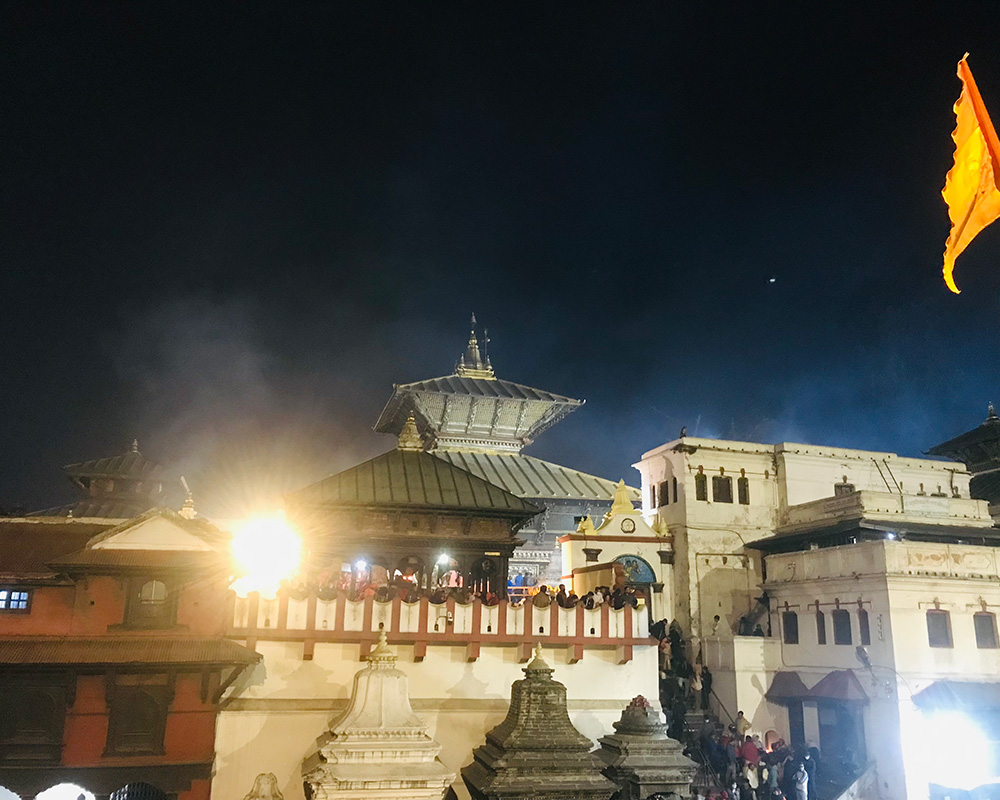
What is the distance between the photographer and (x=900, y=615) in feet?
94.1

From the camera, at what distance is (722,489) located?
40.8 metres

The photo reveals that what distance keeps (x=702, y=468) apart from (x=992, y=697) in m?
16.2

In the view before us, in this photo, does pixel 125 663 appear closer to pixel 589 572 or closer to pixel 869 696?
pixel 589 572

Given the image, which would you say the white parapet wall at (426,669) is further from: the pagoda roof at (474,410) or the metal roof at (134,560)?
the pagoda roof at (474,410)

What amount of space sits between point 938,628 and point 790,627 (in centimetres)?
661

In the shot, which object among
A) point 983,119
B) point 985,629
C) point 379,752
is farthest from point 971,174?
point 985,629

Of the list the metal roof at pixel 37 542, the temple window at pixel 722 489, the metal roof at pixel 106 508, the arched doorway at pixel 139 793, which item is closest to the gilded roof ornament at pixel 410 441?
the metal roof at pixel 37 542

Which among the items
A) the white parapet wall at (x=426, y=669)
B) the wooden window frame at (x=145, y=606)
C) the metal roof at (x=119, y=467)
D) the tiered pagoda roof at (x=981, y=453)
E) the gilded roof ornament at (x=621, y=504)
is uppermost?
the tiered pagoda roof at (x=981, y=453)

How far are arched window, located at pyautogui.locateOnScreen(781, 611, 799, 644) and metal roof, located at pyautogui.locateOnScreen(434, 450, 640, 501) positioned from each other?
8685mm

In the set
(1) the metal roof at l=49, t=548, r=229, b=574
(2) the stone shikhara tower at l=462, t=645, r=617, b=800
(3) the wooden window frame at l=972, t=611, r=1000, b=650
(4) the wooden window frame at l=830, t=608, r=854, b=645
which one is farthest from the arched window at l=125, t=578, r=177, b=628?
(3) the wooden window frame at l=972, t=611, r=1000, b=650

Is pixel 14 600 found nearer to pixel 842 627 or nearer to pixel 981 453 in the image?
pixel 842 627

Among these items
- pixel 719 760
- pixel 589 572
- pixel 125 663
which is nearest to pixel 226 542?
pixel 125 663

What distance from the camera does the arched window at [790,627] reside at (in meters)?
34.2

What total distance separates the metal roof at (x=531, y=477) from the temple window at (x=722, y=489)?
172 inches
